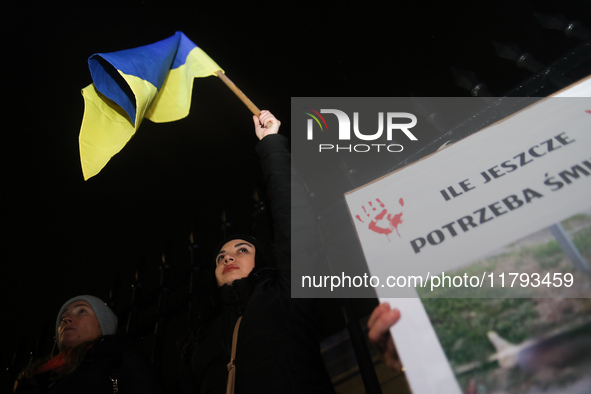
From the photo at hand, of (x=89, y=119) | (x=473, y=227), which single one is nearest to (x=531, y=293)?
(x=473, y=227)

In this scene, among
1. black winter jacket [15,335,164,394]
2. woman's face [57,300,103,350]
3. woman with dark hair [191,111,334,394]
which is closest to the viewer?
woman with dark hair [191,111,334,394]

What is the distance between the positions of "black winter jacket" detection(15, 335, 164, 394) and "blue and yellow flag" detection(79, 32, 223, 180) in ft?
3.51

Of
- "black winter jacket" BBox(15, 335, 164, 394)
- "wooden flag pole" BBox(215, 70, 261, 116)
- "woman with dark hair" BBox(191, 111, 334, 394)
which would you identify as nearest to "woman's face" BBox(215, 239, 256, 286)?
"woman with dark hair" BBox(191, 111, 334, 394)

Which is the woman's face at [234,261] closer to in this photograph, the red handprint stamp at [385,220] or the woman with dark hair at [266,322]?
the woman with dark hair at [266,322]

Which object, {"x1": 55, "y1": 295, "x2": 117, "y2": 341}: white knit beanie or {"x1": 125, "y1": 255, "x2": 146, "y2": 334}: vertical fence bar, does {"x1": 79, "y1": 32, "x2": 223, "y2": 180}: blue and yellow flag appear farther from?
{"x1": 125, "y1": 255, "x2": 146, "y2": 334}: vertical fence bar

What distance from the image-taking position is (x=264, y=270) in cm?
189

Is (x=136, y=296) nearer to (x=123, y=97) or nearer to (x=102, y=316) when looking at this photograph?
(x=102, y=316)

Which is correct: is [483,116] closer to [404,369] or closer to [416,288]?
[416,288]

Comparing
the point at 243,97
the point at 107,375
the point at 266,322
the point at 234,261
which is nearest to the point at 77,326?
the point at 107,375

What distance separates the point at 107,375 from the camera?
1.85m

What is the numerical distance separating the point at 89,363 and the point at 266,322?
3.89ft

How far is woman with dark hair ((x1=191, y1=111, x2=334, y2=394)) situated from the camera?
4.67 feet

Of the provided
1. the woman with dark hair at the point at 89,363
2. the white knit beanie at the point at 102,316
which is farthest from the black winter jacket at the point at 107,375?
→ the white knit beanie at the point at 102,316

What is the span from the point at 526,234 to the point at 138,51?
2.39 m
